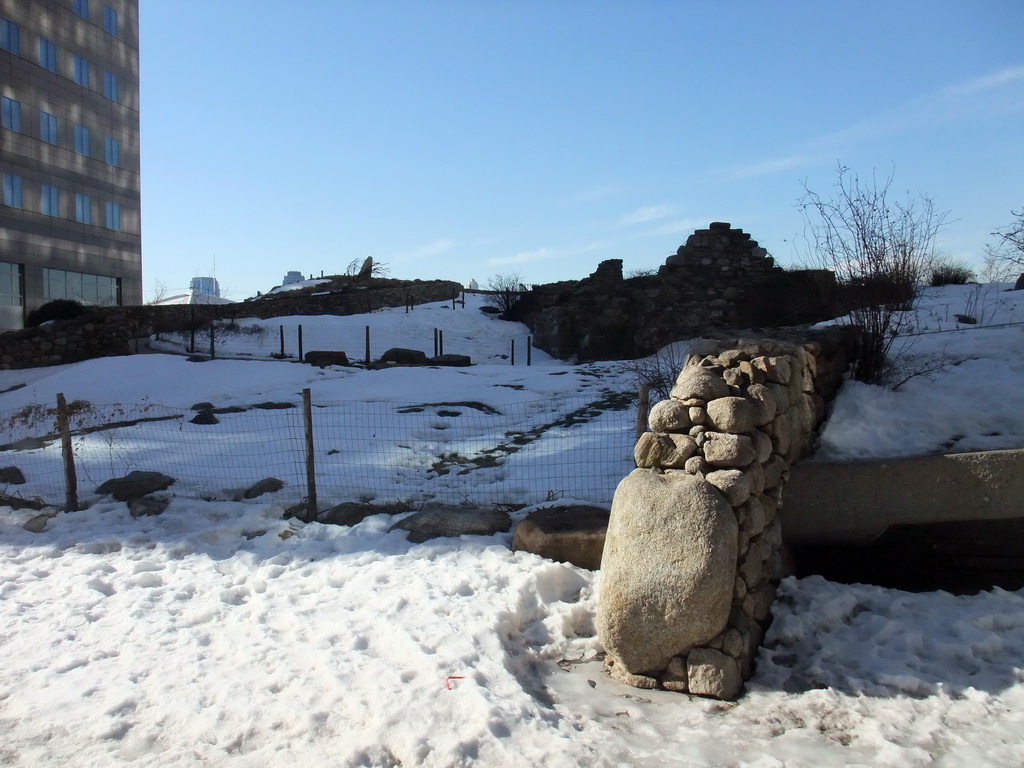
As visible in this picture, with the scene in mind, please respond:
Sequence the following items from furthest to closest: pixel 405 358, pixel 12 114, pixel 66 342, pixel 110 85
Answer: pixel 110 85
pixel 12 114
pixel 66 342
pixel 405 358

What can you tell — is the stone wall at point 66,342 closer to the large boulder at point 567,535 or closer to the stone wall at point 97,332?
the stone wall at point 97,332

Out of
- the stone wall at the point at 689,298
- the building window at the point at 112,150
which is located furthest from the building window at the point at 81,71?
the stone wall at the point at 689,298

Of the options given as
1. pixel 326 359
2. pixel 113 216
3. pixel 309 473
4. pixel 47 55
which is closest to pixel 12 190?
pixel 113 216

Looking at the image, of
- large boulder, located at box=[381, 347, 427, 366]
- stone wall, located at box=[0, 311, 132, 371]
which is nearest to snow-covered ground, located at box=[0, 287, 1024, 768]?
large boulder, located at box=[381, 347, 427, 366]

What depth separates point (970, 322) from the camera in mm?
8609

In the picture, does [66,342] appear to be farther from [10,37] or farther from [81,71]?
[81,71]

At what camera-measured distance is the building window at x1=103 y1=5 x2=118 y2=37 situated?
35.2 metres

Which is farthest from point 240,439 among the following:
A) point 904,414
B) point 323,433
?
point 904,414

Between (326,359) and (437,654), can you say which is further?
(326,359)

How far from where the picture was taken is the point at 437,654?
4.28m

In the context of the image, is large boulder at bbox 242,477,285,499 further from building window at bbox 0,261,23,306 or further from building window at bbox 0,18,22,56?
building window at bbox 0,18,22,56

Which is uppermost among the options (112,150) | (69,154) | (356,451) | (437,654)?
(112,150)

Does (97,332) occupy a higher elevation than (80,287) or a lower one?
lower

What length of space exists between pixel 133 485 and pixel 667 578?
559cm
